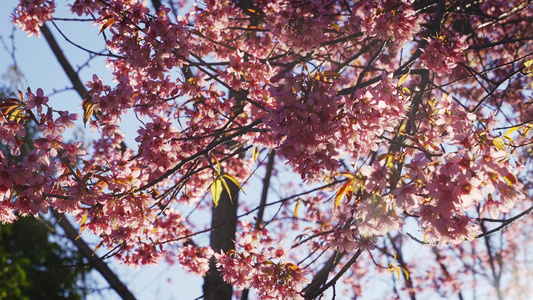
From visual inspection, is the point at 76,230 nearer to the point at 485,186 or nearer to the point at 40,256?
the point at 485,186

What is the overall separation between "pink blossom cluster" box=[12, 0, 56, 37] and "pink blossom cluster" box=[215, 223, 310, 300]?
2107 mm

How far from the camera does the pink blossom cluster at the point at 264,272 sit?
214 centimetres

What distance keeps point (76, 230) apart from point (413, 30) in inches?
108

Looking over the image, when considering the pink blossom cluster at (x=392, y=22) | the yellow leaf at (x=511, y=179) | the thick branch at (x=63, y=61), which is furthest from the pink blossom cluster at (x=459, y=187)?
the thick branch at (x=63, y=61)

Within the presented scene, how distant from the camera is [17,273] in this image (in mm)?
7156

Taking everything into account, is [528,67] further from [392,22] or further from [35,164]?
[35,164]

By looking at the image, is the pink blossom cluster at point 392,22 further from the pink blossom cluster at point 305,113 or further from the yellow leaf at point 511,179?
the yellow leaf at point 511,179

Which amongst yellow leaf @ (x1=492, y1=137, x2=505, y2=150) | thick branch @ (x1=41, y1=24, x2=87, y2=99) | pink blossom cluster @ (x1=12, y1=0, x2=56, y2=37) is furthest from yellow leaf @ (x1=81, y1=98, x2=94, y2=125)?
yellow leaf @ (x1=492, y1=137, x2=505, y2=150)

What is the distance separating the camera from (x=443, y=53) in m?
2.29

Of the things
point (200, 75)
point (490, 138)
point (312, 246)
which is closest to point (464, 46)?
point (490, 138)

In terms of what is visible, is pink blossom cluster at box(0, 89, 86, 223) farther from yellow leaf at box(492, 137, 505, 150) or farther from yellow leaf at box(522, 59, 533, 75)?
yellow leaf at box(522, 59, 533, 75)

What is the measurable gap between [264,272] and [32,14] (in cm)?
242

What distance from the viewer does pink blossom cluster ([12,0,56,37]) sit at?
115 inches

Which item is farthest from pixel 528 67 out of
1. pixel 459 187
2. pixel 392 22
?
pixel 459 187
